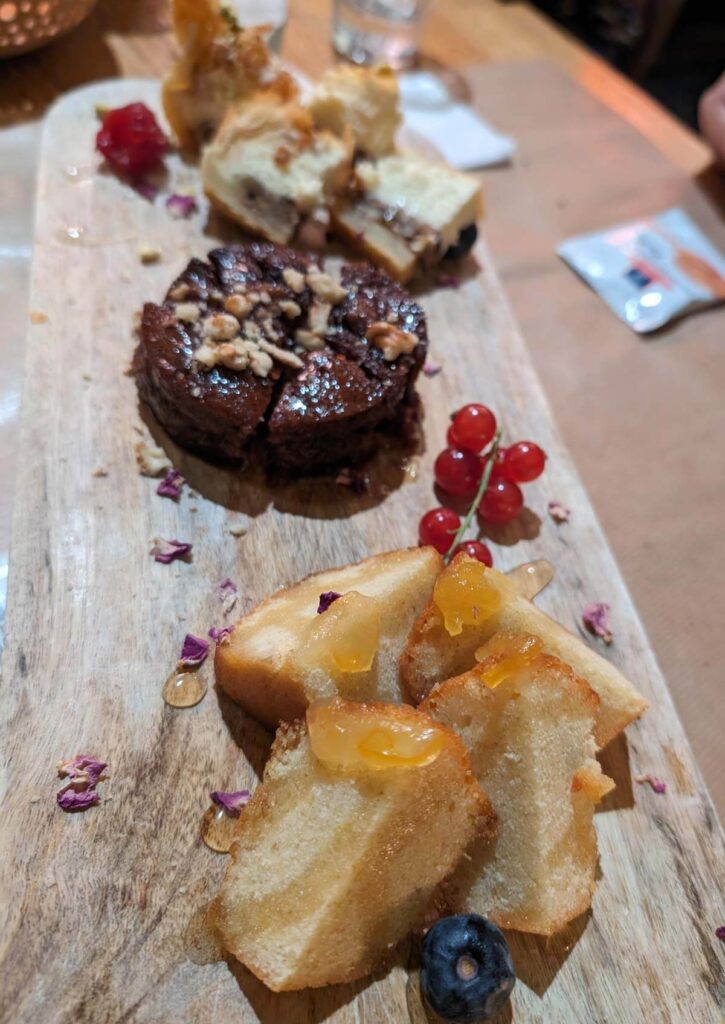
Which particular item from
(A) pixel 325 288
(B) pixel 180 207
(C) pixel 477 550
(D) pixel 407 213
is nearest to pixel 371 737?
(C) pixel 477 550

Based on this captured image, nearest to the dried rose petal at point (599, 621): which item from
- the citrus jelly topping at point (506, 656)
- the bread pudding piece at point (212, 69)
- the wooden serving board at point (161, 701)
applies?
the wooden serving board at point (161, 701)

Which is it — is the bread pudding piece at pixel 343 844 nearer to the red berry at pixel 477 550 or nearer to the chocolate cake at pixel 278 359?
the red berry at pixel 477 550

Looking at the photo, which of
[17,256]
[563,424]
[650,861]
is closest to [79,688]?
[650,861]

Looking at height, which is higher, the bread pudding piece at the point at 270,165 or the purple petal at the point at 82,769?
the bread pudding piece at the point at 270,165

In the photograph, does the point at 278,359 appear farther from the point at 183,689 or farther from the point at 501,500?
the point at 183,689

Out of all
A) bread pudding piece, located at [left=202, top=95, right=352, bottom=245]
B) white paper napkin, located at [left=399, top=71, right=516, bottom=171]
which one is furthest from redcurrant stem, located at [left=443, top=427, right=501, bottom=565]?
white paper napkin, located at [left=399, top=71, right=516, bottom=171]

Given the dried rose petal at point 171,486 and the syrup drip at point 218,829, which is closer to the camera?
the syrup drip at point 218,829

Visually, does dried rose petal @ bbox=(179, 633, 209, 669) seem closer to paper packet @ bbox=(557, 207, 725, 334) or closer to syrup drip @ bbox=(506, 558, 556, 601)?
syrup drip @ bbox=(506, 558, 556, 601)
